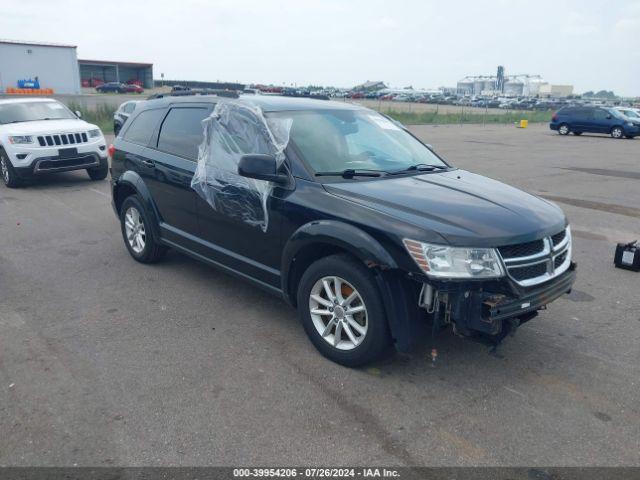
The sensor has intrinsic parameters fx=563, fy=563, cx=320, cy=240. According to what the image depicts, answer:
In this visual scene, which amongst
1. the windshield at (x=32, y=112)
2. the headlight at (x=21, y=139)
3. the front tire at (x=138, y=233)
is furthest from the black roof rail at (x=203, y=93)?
the windshield at (x=32, y=112)

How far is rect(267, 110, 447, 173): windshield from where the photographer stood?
4.38m

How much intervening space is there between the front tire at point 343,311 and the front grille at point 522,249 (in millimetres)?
836

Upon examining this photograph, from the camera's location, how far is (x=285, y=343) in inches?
170

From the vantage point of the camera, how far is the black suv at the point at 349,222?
3445 mm

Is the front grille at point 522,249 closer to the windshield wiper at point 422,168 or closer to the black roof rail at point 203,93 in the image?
the windshield wiper at point 422,168

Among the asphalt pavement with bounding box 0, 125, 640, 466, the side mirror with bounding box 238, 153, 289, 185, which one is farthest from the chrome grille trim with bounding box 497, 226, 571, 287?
the side mirror with bounding box 238, 153, 289, 185

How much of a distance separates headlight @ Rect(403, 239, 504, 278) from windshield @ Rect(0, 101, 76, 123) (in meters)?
10.5

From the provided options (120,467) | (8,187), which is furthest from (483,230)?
(8,187)

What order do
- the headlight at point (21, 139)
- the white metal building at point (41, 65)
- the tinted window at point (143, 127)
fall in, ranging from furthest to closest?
1. the white metal building at point (41, 65)
2. the headlight at point (21, 139)
3. the tinted window at point (143, 127)

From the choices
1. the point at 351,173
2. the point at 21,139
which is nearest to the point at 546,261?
the point at 351,173

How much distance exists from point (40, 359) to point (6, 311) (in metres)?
1.17

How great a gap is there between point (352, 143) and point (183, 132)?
5.64 ft

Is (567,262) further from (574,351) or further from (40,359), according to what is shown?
(40,359)

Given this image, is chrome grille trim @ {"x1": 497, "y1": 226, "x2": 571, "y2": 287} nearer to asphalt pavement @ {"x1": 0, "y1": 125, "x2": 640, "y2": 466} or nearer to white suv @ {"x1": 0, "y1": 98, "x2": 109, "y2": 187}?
asphalt pavement @ {"x1": 0, "y1": 125, "x2": 640, "y2": 466}
